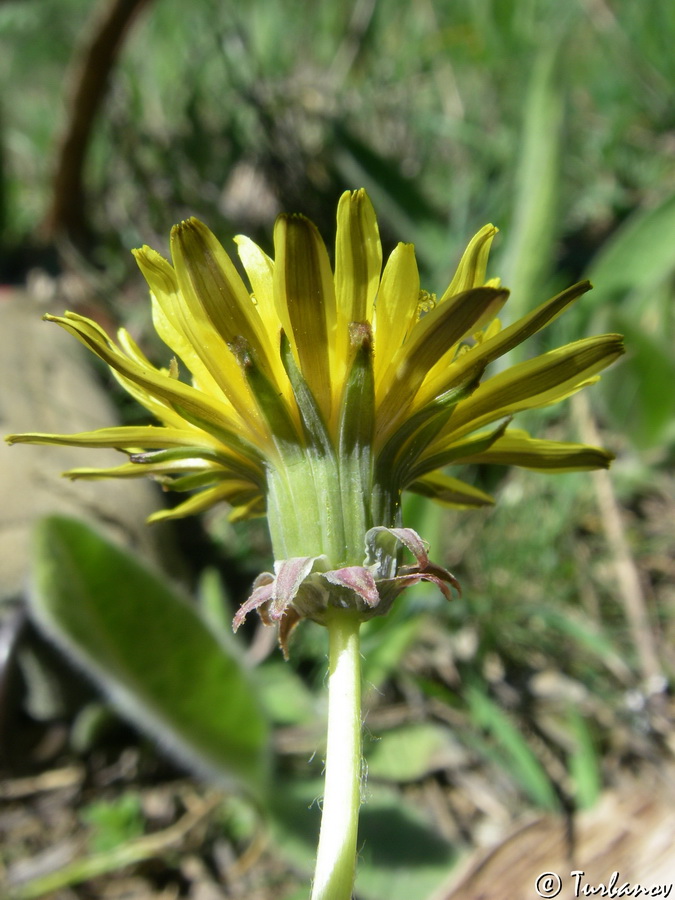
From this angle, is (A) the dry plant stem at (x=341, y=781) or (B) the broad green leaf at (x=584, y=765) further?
(B) the broad green leaf at (x=584, y=765)

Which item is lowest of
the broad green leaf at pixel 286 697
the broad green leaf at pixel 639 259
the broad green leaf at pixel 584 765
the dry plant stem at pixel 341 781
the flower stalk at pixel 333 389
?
the broad green leaf at pixel 584 765

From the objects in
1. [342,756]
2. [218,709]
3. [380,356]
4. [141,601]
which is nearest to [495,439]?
[380,356]

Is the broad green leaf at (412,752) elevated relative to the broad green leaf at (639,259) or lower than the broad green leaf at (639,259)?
lower

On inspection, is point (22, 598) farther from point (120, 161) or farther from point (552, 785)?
point (120, 161)

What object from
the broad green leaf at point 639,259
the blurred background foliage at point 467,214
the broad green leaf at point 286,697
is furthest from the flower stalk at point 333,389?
the broad green leaf at point 639,259

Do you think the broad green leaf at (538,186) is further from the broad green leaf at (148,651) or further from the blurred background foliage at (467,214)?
the broad green leaf at (148,651)

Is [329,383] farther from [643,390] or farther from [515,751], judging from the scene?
[643,390]

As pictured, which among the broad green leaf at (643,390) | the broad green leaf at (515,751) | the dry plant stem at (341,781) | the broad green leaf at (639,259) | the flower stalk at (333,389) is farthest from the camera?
the broad green leaf at (639,259)

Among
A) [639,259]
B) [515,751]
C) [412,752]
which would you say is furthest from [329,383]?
[639,259]
